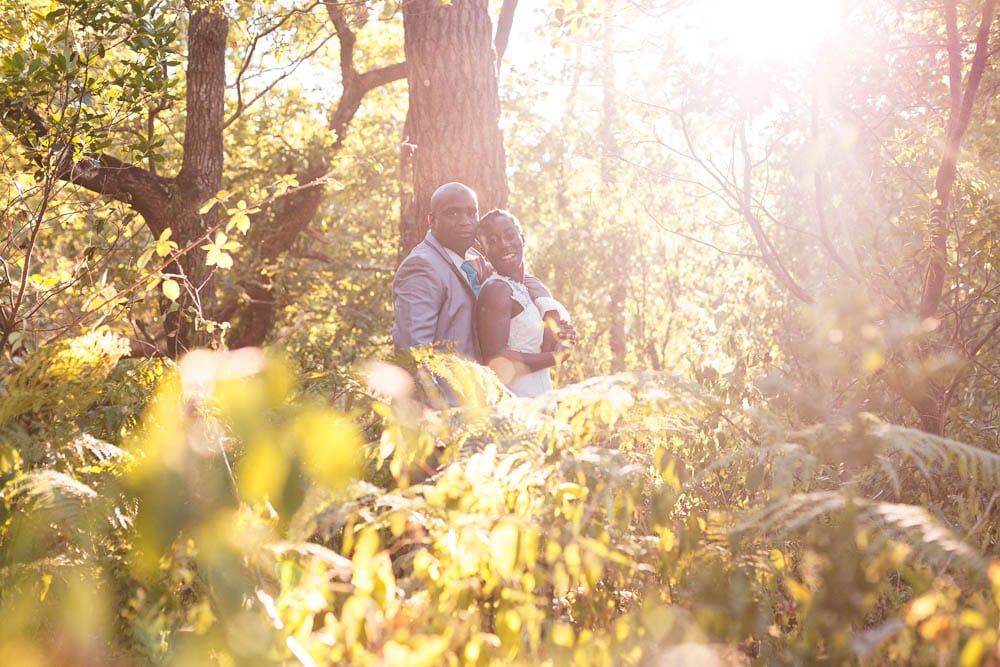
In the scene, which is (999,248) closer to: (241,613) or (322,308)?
(241,613)

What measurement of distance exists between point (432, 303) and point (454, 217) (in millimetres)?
565

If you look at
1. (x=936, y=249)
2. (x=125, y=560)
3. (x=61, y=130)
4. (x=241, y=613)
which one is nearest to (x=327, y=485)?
(x=241, y=613)

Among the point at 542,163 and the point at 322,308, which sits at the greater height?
the point at 542,163

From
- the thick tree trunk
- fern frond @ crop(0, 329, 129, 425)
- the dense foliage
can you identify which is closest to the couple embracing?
the thick tree trunk

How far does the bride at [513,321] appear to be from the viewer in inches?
181

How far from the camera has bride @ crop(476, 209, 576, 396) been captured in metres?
4.60

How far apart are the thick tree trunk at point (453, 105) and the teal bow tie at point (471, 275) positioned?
1.07 metres

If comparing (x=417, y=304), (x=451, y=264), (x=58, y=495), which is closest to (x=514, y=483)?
(x=58, y=495)

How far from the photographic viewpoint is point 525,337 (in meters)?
4.80

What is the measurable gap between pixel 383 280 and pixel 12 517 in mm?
12793

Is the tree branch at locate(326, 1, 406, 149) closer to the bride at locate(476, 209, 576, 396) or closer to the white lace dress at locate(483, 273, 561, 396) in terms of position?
the bride at locate(476, 209, 576, 396)

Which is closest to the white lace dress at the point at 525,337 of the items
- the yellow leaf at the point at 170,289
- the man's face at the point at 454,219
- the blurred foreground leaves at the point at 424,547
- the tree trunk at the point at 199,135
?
the man's face at the point at 454,219

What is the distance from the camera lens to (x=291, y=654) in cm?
151

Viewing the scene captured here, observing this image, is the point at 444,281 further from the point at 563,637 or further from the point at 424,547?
the point at 563,637
